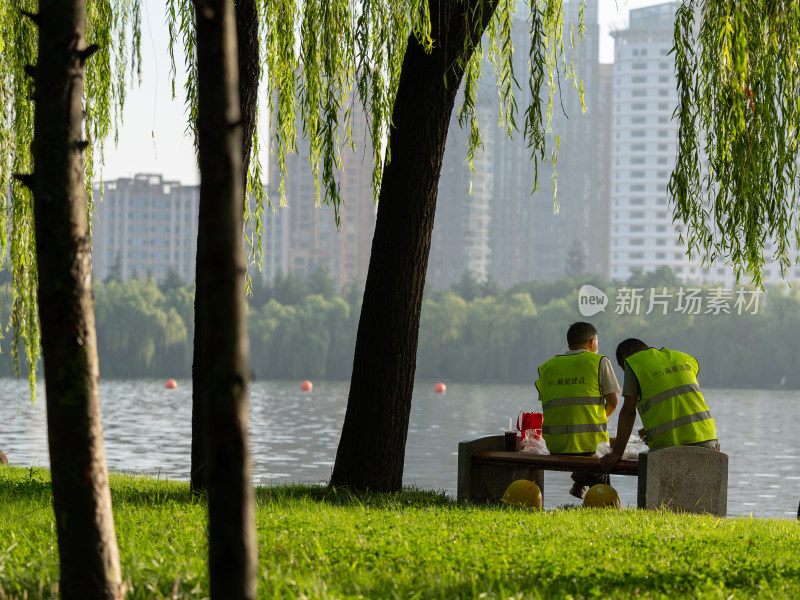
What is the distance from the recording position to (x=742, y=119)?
611cm

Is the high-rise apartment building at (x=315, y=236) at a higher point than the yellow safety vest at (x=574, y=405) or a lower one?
higher

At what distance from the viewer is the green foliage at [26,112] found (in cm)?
767

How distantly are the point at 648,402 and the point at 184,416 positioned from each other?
34.0m

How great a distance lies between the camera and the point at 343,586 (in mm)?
4047

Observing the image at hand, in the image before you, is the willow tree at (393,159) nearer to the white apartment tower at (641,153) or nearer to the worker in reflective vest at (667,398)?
the worker in reflective vest at (667,398)

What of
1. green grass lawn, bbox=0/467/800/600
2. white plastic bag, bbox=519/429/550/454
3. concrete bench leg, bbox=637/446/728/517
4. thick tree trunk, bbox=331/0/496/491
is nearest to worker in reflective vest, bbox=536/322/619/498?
white plastic bag, bbox=519/429/550/454

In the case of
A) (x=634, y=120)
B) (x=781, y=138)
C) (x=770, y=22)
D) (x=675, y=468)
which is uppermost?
(x=634, y=120)

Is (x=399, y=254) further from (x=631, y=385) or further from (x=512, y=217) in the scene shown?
(x=512, y=217)

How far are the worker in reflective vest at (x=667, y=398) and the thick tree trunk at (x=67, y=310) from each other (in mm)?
4649

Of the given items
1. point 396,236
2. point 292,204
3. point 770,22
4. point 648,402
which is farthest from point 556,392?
point 292,204

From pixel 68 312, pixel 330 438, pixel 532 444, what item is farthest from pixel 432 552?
pixel 330 438

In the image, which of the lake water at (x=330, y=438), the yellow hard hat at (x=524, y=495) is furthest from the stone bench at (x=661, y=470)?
the lake water at (x=330, y=438)

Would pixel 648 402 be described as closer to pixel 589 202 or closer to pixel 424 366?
pixel 424 366

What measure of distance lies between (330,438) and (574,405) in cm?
2405
